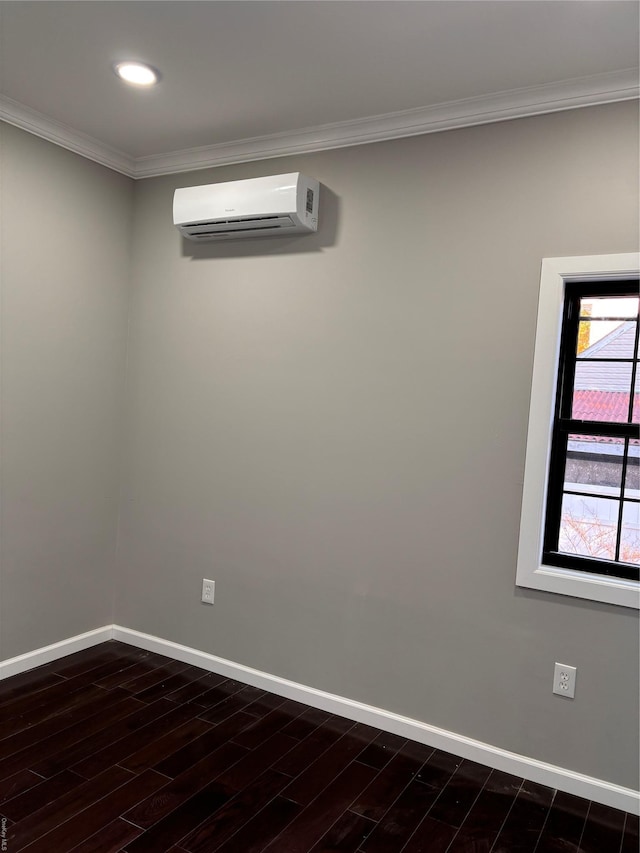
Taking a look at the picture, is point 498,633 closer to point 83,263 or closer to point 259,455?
point 259,455

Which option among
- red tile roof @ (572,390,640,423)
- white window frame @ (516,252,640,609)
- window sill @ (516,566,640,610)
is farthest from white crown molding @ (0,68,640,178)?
window sill @ (516,566,640,610)

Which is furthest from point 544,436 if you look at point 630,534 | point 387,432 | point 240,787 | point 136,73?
point 136,73

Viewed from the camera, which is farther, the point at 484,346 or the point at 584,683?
the point at 484,346

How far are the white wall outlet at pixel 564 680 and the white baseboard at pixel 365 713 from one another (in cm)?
29

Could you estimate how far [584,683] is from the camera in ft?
8.25

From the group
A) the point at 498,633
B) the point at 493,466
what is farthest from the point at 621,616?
the point at 493,466

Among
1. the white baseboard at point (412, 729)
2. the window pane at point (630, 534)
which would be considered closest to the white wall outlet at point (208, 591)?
the white baseboard at point (412, 729)

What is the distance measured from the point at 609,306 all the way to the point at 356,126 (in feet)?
4.39

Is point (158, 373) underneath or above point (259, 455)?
above

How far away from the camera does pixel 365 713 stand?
2.96 m

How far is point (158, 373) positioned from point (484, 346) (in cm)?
178

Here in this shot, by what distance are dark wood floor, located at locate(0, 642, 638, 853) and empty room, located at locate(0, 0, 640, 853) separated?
0.01m

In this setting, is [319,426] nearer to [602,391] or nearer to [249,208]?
[249,208]

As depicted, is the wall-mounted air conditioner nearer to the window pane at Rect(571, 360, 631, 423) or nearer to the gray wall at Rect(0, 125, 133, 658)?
the gray wall at Rect(0, 125, 133, 658)
